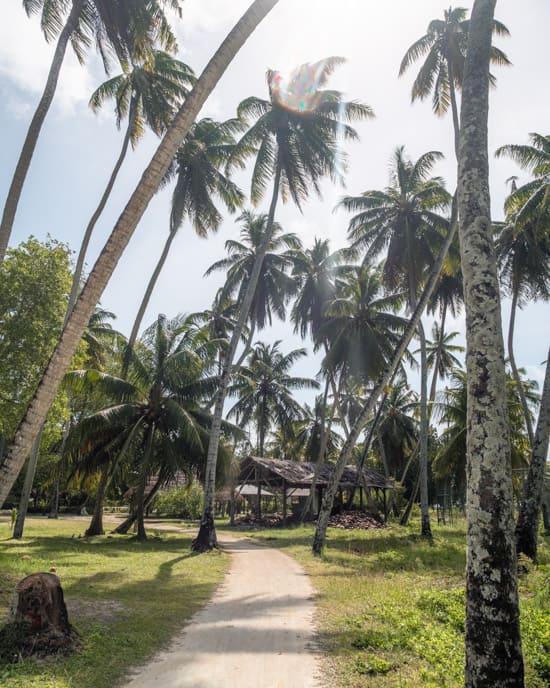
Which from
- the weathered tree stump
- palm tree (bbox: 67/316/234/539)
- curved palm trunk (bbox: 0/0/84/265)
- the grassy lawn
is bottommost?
the grassy lawn

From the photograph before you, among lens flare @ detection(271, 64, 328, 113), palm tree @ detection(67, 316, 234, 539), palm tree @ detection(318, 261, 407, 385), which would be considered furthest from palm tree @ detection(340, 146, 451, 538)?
palm tree @ detection(67, 316, 234, 539)

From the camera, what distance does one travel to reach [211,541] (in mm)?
16578

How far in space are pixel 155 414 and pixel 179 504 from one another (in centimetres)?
2335

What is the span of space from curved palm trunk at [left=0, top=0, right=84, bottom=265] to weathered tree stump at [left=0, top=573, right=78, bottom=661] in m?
7.33

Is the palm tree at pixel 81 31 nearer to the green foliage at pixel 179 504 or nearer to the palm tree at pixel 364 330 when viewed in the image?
the palm tree at pixel 364 330

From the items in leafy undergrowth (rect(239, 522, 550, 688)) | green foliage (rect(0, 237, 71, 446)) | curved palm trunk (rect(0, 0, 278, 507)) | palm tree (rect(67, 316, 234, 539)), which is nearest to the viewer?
leafy undergrowth (rect(239, 522, 550, 688))

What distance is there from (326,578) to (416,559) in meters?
4.39

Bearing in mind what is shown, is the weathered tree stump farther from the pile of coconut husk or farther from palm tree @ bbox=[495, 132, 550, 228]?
the pile of coconut husk

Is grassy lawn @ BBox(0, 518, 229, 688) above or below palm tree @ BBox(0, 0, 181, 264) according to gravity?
below

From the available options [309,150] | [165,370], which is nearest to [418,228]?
[309,150]

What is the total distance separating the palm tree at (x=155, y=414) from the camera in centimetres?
1944

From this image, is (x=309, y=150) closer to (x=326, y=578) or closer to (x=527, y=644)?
(x=326, y=578)

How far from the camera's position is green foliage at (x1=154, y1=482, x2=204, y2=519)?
3884 centimetres

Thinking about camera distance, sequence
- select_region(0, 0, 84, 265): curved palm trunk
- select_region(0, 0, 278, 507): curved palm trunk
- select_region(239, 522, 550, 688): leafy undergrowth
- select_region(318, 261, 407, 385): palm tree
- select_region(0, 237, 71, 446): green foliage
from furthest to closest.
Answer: select_region(318, 261, 407, 385): palm tree
select_region(0, 237, 71, 446): green foliage
select_region(0, 0, 84, 265): curved palm trunk
select_region(0, 0, 278, 507): curved palm trunk
select_region(239, 522, 550, 688): leafy undergrowth
